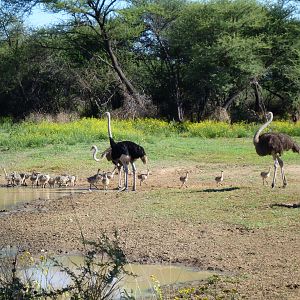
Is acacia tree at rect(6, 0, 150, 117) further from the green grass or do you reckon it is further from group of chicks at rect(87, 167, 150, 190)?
group of chicks at rect(87, 167, 150, 190)

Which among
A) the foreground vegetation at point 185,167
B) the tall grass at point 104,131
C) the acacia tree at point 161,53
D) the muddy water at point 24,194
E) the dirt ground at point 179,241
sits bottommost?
the muddy water at point 24,194

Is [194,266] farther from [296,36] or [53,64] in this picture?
[53,64]

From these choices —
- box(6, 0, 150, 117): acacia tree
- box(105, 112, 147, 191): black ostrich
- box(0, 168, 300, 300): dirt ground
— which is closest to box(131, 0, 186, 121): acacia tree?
box(6, 0, 150, 117): acacia tree

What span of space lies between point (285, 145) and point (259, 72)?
19.6m

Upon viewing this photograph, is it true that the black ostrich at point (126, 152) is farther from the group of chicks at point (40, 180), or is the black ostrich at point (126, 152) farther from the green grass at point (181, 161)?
the group of chicks at point (40, 180)

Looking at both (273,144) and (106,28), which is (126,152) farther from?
(106,28)

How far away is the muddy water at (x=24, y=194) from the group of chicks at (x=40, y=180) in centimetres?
24

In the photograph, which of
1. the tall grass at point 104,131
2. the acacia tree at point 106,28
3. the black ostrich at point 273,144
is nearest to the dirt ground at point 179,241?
the black ostrich at point 273,144

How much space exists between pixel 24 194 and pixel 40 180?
846 mm

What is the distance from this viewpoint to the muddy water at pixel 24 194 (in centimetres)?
1605

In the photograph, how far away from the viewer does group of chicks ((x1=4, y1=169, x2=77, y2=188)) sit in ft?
58.3

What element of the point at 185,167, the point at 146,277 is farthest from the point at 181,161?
the point at 146,277

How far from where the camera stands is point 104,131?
27422mm

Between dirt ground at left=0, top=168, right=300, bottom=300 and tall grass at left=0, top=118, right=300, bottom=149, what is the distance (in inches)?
457
